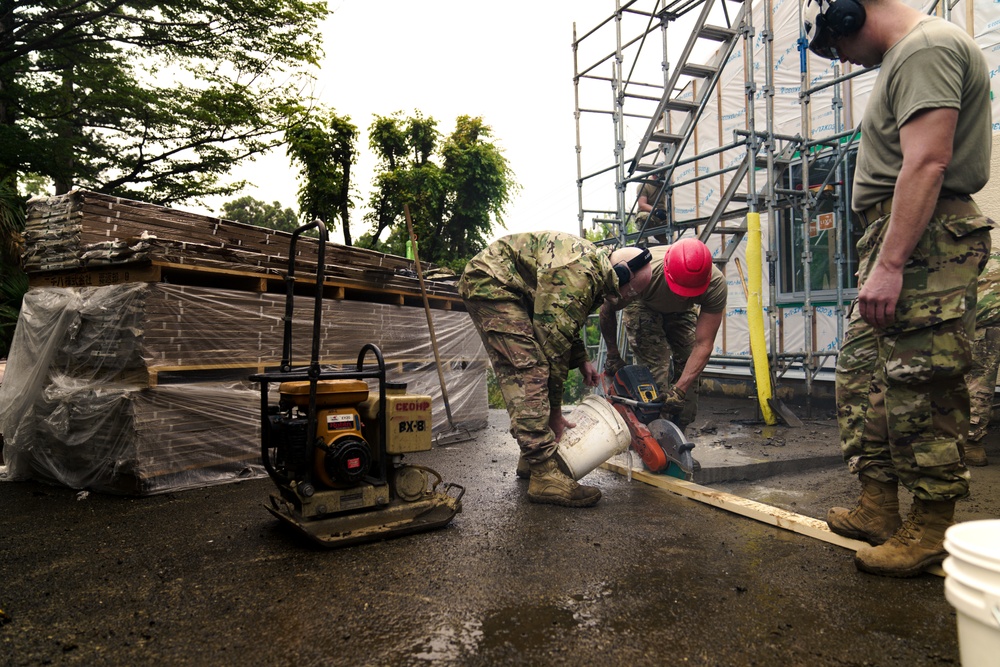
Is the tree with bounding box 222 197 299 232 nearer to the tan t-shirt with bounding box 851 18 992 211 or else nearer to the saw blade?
the saw blade

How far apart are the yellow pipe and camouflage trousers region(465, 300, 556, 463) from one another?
10.8 ft

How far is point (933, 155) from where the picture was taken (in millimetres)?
2172

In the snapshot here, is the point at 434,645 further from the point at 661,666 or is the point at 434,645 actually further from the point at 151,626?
the point at 151,626

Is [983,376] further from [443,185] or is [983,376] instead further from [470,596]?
[443,185]

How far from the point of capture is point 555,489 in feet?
12.2

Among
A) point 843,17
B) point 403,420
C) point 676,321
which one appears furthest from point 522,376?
point 843,17

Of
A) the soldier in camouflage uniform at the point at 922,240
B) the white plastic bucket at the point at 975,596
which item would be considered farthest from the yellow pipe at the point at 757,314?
the white plastic bucket at the point at 975,596

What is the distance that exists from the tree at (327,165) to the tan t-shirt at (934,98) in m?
14.6

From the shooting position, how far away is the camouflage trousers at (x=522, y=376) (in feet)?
A: 12.2

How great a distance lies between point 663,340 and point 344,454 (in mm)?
3297

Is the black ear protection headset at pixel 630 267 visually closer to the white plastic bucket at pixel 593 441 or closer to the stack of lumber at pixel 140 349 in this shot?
the white plastic bucket at pixel 593 441

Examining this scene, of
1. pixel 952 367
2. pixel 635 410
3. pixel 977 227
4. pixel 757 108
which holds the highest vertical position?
pixel 757 108

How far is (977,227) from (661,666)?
6.30 ft

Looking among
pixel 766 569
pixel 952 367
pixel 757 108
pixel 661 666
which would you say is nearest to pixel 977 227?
pixel 952 367
